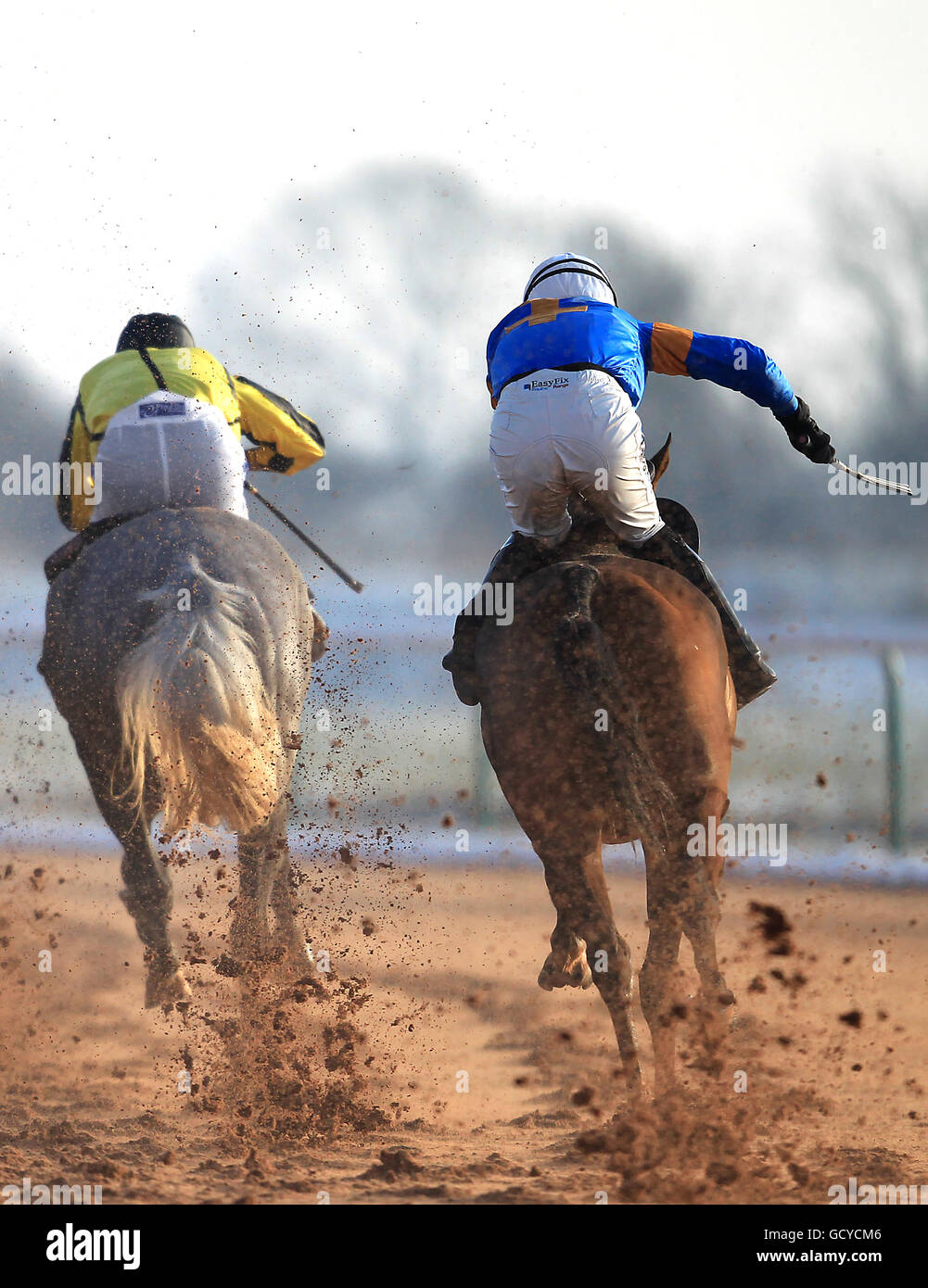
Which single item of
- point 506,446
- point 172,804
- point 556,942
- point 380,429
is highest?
point 380,429

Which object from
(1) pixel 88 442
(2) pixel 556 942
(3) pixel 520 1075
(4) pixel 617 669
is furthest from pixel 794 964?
(1) pixel 88 442

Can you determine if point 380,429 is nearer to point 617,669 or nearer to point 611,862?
point 611,862

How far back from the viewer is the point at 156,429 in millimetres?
4332

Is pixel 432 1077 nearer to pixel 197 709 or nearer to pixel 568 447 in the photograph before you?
pixel 197 709

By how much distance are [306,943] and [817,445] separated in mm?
2277

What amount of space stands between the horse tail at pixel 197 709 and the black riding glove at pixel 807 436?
5.53 feet

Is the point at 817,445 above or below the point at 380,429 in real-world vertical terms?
below

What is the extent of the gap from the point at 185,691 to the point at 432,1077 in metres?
1.68

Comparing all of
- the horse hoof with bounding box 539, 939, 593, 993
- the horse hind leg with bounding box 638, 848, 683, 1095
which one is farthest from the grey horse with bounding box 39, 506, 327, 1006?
the horse hind leg with bounding box 638, 848, 683, 1095

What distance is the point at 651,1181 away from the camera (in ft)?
10.7

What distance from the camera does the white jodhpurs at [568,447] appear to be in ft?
11.6

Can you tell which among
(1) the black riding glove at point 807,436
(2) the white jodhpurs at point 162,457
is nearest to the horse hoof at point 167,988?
(2) the white jodhpurs at point 162,457

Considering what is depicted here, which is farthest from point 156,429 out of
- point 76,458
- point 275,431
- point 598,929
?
point 598,929

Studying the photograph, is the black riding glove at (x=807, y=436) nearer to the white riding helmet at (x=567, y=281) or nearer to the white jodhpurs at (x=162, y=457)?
the white riding helmet at (x=567, y=281)
